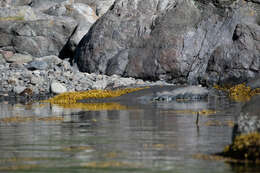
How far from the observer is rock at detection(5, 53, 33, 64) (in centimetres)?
4391

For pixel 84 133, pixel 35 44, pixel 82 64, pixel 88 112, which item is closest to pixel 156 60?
pixel 82 64

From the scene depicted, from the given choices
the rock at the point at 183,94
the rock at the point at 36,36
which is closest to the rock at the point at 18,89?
the rock at the point at 183,94

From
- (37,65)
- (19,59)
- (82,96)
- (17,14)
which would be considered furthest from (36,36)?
(82,96)

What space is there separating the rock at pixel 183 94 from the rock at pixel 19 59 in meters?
18.2

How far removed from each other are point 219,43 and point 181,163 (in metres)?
27.8

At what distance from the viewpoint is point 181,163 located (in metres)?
9.65

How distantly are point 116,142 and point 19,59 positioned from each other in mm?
33187

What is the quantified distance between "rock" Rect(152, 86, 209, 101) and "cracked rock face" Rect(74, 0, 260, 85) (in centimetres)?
632

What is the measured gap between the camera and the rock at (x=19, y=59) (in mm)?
43912

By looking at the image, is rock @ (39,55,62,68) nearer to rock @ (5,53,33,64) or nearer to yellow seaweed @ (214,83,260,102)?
rock @ (5,53,33,64)

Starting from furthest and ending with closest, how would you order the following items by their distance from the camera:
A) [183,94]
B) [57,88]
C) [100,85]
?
[100,85] < [57,88] < [183,94]

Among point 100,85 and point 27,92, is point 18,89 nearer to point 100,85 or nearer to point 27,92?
point 27,92

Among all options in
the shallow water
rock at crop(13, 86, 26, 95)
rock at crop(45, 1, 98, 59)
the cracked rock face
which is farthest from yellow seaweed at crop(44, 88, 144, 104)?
rock at crop(45, 1, 98, 59)

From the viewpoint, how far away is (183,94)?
2816 cm
